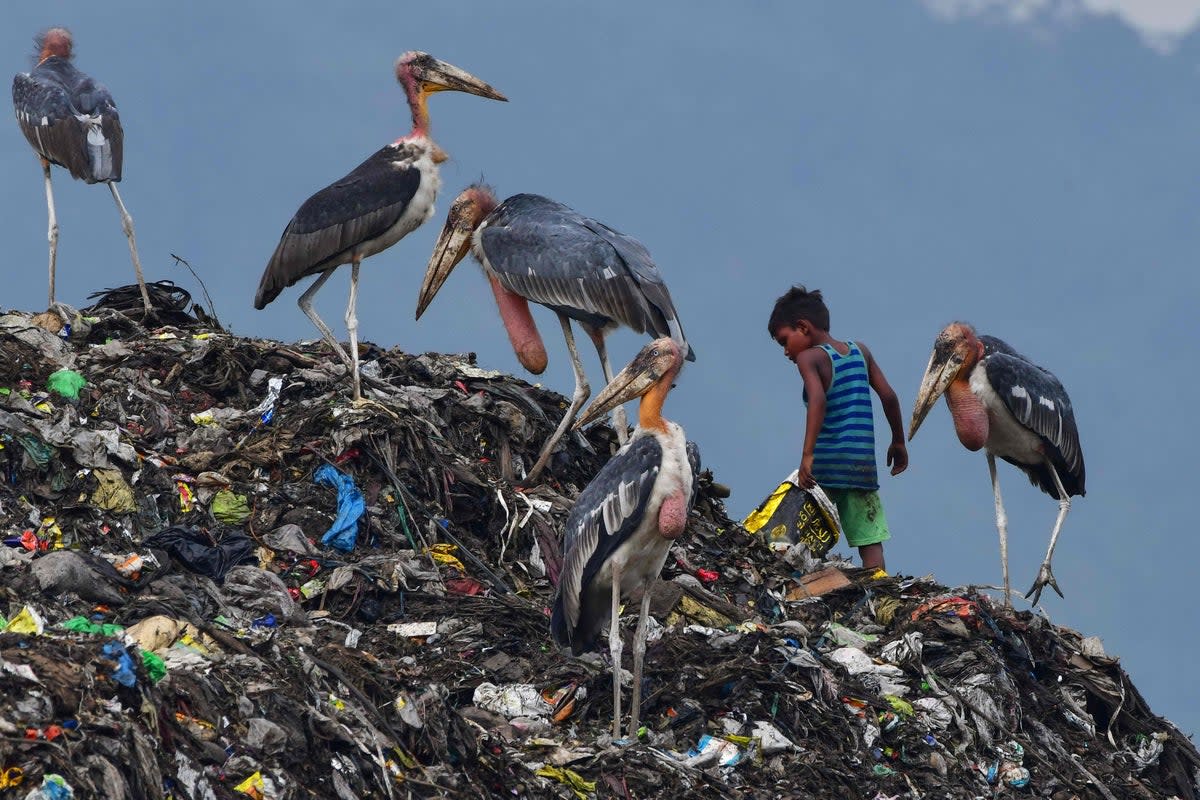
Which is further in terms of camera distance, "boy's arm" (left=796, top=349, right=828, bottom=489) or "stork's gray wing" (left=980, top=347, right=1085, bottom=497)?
"stork's gray wing" (left=980, top=347, right=1085, bottom=497)

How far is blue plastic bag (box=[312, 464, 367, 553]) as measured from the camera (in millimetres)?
8664

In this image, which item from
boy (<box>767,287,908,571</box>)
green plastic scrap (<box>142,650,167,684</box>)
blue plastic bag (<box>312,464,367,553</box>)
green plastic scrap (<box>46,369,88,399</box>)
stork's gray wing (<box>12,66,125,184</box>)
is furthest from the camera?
stork's gray wing (<box>12,66,125,184</box>)

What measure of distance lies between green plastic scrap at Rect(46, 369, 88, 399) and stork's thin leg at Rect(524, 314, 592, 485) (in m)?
2.51

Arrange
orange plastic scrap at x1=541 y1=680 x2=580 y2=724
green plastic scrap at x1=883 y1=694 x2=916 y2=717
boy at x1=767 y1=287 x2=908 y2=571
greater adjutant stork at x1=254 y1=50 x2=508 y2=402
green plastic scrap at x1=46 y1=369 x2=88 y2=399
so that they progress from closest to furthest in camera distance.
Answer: orange plastic scrap at x1=541 y1=680 x2=580 y2=724, green plastic scrap at x1=883 y1=694 x2=916 y2=717, green plastic scrap at x1=46 y1=369 x2=88 y2=399, boy at x1=767 y1=287 x2=908 y2=571, greater adjutant stork at x1=254 y1=50 x2=508 y2=402

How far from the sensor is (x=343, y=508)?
8836mm

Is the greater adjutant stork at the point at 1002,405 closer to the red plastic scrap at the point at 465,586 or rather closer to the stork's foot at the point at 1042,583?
the stork's foot at the point at 1042,583

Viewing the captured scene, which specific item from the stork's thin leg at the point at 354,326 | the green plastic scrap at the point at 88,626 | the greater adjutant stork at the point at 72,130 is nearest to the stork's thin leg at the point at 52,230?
the greater adjutant stork at the point at 72,130

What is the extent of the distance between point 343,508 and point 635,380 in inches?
79.6

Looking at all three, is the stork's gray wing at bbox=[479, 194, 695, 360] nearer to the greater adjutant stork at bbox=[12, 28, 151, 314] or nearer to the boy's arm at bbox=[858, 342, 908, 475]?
the boy's arm at bbox=[858, 342, 908, 475]

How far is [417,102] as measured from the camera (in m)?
10.9

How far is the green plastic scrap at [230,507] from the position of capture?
8.73 meters

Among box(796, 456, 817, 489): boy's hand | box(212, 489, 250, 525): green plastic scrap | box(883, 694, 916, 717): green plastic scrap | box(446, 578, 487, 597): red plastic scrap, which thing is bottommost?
box(212, 489, 250, 525): green plastic scrap

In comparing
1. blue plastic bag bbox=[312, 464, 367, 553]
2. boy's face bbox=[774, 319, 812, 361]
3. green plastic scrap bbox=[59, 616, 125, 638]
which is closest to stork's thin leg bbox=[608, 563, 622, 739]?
green plastic scrap bbox=[59, 616, 125, 638]

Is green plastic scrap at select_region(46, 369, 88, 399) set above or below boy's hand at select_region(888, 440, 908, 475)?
below
